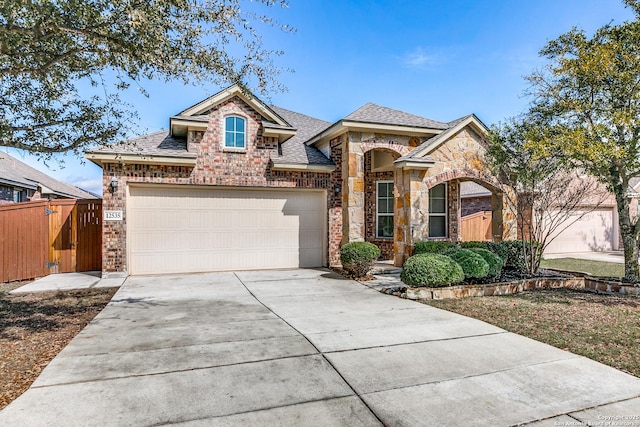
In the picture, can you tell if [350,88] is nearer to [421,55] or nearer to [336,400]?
[421,55]

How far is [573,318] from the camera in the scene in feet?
20.4

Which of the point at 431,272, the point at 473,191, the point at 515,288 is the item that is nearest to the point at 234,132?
the point at 431,272

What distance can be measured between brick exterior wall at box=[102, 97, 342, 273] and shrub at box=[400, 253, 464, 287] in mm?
4268

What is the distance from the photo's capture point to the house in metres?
10.7

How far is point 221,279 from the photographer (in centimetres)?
1015

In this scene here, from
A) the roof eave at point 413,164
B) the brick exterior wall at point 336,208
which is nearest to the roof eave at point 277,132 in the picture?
the brick exterior wall at point 336,208

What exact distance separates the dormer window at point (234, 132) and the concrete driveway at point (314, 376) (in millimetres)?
6244

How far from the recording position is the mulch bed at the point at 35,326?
13.3ft

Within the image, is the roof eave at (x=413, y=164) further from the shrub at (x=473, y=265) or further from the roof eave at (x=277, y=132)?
the roof eave at (x=277, y=132)

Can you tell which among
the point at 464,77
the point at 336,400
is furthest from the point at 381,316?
the point at 464,77

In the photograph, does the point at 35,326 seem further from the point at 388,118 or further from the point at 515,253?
the point at 515,253

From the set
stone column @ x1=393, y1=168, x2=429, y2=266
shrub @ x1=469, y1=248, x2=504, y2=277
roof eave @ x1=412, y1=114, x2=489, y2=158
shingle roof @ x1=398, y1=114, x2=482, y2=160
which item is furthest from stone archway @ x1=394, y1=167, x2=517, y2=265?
shrub @ x1=469, y1=248, x2=504, y2=277

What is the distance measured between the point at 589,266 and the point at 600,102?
23.2 ft

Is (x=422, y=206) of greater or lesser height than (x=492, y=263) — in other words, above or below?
above
